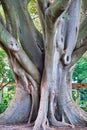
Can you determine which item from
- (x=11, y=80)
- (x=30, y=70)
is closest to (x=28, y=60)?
(x=30, y=70)

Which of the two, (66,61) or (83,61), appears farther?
(83,61)

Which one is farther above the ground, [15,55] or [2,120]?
[15,55]

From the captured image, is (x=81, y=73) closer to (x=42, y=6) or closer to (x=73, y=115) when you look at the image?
(x=73, y=115)

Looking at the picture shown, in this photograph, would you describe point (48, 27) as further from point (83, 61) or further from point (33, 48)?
Answer: point (83, 61)

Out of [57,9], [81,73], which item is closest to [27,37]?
[57,9]

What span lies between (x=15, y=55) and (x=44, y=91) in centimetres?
101

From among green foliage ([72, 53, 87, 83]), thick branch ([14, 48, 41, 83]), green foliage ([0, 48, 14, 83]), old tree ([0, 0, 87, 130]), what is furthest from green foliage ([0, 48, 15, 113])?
green foliage ([72, 53, 87, 83])

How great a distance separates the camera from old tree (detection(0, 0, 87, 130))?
18.9 feet

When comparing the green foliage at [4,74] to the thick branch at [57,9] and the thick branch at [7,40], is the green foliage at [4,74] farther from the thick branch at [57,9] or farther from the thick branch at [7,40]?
the thick branch at [57,9]

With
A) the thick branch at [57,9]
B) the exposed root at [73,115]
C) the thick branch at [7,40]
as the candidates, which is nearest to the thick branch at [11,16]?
the thick branch at [7,40]

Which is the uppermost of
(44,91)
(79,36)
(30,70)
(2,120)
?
(79,36)

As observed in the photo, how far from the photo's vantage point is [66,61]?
19.9 ft

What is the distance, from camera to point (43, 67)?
6285 millimetres

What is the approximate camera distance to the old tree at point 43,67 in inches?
226
